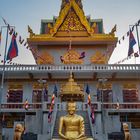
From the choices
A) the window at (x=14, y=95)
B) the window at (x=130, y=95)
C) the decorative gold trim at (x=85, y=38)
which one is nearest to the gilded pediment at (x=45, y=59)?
the decorative gold trim at (x=85, y=38)

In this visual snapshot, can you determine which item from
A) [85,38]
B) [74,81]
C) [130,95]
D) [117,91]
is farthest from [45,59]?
[130,95]

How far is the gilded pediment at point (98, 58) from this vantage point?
115 ft

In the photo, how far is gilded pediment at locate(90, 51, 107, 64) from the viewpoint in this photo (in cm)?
3491

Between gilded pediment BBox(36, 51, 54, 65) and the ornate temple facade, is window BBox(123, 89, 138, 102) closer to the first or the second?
the ornate temple facade

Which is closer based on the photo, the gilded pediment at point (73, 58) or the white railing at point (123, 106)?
the white railing at point (123, 106)

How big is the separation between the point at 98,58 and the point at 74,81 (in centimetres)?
598

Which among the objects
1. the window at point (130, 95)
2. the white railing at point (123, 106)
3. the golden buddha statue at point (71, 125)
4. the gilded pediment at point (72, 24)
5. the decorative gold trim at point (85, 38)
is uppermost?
the gilded pediment at point (72, 24)

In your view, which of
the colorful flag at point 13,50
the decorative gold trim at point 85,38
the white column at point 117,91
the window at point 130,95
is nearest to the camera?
the colorful flag at point 13,50

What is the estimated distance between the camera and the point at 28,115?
2748 cm

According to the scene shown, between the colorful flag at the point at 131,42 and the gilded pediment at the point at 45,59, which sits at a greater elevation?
the gilded pediment at the point at 45,59

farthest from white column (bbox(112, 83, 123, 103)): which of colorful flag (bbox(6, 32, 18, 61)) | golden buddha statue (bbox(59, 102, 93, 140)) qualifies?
golden buddha statue (bbox(59, 102, 93, 140))

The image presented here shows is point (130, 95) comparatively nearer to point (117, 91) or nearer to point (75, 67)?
point (117, 91)

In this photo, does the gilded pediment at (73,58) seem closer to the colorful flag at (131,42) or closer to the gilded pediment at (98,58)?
the gilded pediment at (98,58)

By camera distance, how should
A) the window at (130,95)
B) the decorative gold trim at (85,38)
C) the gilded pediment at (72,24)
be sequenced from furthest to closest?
1. the gilded pediment at (72,24)
2. the decorative gold trim at (85,38)
3. the window at (130,95)
